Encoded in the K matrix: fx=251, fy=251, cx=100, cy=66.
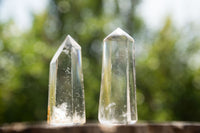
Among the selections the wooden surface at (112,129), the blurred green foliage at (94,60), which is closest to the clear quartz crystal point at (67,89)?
the wooden surface at (112,129)

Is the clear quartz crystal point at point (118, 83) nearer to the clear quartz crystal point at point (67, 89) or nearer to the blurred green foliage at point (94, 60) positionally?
the clear quartz crystal point at point (67, 89)

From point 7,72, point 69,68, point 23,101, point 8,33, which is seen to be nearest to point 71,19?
point 8,33

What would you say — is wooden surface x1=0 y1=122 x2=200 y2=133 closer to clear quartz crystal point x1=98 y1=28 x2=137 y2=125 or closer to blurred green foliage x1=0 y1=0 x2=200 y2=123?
clear quartz crystal point x1=98 y1=28 x2=137 y2=125

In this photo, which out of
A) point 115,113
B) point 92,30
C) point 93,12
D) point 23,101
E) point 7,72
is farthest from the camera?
point 93,12

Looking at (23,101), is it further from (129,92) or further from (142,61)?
(129,92)

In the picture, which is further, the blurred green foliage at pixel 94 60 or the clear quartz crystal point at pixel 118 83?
the blurred green foliage at pixel 94 60

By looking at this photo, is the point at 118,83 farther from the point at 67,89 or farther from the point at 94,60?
the point at 94,60
